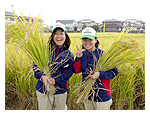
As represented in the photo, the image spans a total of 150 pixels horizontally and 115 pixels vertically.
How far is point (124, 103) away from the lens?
6.37 ft

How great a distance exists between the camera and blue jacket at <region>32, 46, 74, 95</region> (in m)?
1.48

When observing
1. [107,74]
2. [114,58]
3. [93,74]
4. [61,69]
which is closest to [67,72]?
[61,69]

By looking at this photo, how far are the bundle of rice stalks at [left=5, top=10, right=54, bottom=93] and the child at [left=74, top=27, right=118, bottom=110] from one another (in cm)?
41

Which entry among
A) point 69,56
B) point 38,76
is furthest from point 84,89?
point 38,76

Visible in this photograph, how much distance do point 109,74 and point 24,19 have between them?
1300 mm

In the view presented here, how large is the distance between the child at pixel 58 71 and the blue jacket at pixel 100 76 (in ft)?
0.50

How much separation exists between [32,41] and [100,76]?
954mm

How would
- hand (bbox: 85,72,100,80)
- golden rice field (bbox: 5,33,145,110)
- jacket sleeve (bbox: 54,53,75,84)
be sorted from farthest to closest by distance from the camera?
1. golden rice field (bbox: 5,33,145,110)
2. jacket sleeve (bbox: 54,53,75,84)
3. hand (bbox: 85,72,100,80)

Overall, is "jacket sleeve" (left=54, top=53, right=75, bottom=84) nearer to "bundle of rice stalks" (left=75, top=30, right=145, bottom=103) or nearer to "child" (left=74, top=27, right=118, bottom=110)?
"child" (left=74, top=27, right=118, bottom=110)

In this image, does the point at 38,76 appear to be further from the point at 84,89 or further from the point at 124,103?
the point at 124,103

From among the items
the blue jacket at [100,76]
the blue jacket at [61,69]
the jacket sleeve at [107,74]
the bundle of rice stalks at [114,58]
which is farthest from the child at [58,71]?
the jacket sleeve at [107,74]

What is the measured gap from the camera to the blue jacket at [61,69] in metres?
1.48

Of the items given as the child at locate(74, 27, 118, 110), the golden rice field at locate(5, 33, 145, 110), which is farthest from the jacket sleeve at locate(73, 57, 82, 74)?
the golden rice field at locate(5, 33, 145, 110)

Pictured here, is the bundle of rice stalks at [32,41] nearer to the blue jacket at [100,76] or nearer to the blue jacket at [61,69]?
the blue jacket at [61,69]
